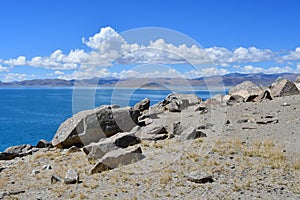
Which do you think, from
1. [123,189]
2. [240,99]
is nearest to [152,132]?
[123,189]

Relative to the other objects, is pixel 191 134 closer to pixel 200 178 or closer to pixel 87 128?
pixel 87 128

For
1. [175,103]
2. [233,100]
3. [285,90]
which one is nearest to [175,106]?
[175,103]

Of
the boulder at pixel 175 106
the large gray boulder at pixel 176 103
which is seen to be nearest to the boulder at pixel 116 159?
the large gray boulder at pixel 176 103

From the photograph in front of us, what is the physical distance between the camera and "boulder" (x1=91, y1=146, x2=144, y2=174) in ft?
46.3

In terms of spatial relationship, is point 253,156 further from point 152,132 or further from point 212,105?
point 212,105

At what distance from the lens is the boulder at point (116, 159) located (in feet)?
46.3

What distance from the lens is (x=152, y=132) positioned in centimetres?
2017

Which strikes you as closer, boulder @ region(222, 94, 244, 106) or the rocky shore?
the rocky shore

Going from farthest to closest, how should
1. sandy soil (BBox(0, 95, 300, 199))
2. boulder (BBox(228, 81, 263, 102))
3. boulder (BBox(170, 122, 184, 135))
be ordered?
boulder (BBox(228, 81, 263, 102))
boulder (BBox(170, 122, 184, 135))
sandy soil (BBox(0, 95, 300, 199))

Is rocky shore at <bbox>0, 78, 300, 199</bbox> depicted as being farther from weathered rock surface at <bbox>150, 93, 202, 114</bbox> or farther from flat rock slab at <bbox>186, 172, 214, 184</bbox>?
weathered rock surface at <bbox>150, 93, 202, 114</bbox>

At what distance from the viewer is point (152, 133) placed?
792 inches

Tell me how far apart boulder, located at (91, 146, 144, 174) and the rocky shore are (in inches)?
1.6

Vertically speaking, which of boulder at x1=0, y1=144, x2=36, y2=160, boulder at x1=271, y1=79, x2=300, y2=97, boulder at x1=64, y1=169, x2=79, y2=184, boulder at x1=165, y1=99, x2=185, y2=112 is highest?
boulder at x1=271, y1=79, x2=300, y2=97

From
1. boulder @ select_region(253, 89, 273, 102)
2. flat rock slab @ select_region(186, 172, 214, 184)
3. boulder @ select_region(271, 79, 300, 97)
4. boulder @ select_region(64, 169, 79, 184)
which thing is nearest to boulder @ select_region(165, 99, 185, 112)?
boulder @ select_region(253, 89, 273, 102)
